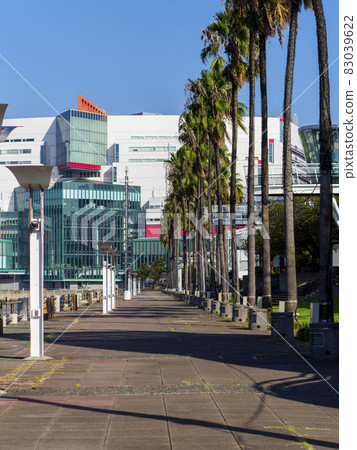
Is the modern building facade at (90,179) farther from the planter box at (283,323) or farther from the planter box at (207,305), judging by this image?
the planter box at (283,323)

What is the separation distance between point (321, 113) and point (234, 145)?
18.5 m

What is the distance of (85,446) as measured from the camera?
24.7 feet

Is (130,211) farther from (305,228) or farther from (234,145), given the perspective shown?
(234,145)

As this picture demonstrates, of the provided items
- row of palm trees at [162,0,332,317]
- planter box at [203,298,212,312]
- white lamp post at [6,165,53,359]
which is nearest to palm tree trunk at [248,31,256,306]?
row of palm trees at [162,0,332,317]

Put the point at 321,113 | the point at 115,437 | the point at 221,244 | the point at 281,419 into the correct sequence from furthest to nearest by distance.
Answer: the point at 221,244 → the point at 321,113 → the point at 281,419 → the point at 115,437

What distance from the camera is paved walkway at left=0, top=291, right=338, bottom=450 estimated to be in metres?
7.92

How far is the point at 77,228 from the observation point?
155250mm

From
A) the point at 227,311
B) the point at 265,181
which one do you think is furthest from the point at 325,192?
the point at 227,311

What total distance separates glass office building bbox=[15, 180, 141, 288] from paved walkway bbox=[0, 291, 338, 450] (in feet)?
446

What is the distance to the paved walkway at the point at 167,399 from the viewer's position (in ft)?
26.0

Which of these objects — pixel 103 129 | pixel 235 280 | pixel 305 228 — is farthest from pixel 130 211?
pixel 235 280

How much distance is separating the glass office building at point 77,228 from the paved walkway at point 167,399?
13581 cm

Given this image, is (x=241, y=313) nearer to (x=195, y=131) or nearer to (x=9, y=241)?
(x=195, y=131)

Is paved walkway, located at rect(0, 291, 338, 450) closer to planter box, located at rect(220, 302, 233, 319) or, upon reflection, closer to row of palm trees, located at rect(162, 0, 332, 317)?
row of palm trees, located at rect(162, 0, 332, 317)
